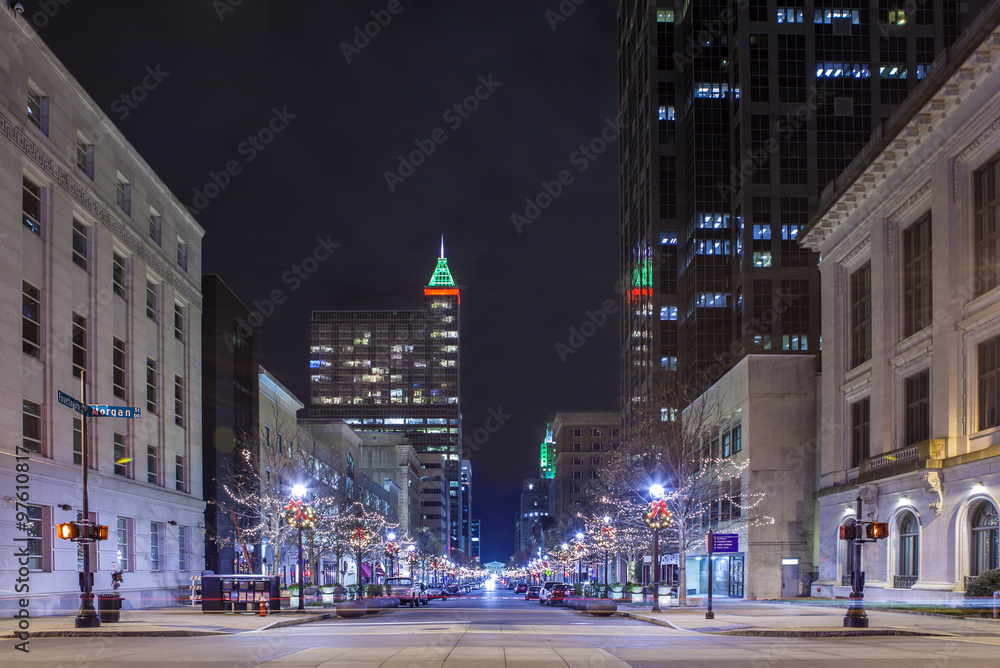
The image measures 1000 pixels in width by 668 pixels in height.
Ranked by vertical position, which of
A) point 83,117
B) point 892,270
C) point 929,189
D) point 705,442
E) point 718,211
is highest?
point 718,211

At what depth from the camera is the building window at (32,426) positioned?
132 feet

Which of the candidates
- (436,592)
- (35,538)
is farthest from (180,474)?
(436,592)

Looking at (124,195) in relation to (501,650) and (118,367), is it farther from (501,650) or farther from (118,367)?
(501,650)

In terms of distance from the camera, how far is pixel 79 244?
47.2 m

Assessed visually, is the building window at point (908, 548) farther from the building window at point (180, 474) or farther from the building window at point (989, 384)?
the building window at point (180, 474)

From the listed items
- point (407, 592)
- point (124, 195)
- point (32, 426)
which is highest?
point (124, 195)

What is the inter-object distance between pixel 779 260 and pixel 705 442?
65.8 m

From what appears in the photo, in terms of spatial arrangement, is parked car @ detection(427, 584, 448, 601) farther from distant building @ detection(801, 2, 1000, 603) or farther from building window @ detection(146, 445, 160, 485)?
distant building @ detection(801, 2, 1000, 603)

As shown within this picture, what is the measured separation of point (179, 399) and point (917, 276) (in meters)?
43.6

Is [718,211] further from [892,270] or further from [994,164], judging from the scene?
[994,164]

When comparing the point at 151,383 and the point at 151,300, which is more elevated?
the point at 151,300

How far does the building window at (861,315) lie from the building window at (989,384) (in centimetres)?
1297

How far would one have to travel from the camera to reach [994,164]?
129ft

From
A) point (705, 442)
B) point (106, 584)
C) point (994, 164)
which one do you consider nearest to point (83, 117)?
point (106, 584)
